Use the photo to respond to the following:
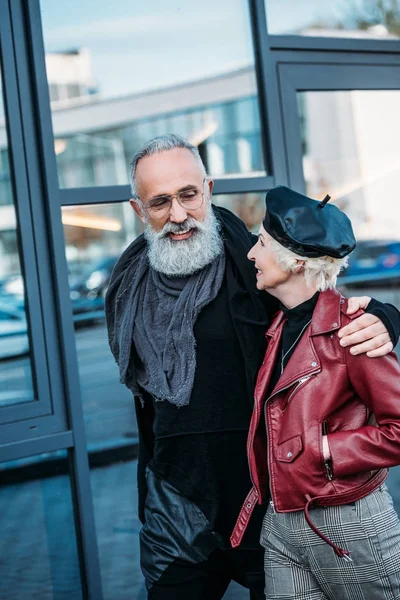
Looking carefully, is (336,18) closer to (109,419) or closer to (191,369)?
(191,369)

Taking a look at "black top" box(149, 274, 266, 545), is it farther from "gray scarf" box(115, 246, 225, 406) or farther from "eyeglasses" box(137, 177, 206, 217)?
"eyeglasses" box(137, 177, 206, 217)

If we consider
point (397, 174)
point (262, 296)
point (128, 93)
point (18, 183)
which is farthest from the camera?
point (397, 174)

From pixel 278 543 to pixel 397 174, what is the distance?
8.31 feet

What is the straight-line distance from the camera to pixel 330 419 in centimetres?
184

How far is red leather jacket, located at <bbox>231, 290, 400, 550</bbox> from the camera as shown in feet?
5.77

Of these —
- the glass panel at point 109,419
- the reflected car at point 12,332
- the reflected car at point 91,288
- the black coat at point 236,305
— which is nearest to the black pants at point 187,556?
the black coat at point 236,305

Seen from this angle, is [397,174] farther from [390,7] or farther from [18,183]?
[18,183]

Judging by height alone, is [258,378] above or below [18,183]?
below

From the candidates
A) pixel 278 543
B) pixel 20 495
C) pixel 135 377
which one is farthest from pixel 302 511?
pixel 20 495

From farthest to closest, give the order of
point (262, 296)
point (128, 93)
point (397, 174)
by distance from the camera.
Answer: point (397, 174)
point (128, 93)
point (262, 296)

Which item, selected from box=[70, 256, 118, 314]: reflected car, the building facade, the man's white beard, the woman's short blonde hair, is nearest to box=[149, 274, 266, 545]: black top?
the man's white beard

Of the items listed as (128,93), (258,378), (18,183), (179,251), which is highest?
(128,93)

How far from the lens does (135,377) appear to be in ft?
7.59

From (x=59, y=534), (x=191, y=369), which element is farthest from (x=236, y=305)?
(x=59, y=534)
